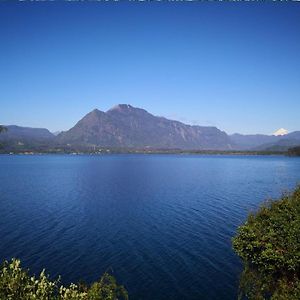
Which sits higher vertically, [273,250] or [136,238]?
[273,250]

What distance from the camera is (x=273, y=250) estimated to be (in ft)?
113

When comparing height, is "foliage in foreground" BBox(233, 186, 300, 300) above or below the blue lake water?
above

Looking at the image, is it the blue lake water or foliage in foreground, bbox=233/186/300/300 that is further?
the blue lake water

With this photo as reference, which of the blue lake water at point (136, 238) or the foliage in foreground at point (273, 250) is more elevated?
the foliage in foreground at point (273, 250)

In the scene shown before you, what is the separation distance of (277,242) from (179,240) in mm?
31545

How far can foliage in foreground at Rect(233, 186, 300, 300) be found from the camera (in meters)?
33.1

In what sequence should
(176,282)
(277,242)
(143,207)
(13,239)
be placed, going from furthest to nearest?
(143,207), (13,239), (176,282), (277,242)

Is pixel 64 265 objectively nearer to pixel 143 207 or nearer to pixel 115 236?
pixel 115 236

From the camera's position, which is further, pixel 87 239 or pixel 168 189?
pixel 168 189

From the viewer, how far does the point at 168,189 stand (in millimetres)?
137875

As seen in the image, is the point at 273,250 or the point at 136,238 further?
the point at 136,238

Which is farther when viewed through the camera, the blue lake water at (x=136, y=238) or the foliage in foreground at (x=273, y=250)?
the blue lake water at (x=136, y=238)

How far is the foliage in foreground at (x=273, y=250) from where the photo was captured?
3309 centimetres

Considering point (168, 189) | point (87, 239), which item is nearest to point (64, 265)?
point (87, 239)
